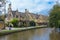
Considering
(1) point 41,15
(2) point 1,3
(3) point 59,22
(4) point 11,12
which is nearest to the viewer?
(2) point 1,3

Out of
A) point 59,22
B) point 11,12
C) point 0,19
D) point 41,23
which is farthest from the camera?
point 41,23

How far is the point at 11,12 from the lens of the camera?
93.4m

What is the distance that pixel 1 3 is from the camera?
3609 centimetres

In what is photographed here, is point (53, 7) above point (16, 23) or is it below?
above

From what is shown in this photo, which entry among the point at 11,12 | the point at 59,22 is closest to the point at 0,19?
the point at 59,22

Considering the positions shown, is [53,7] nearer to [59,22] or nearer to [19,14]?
[59,22]

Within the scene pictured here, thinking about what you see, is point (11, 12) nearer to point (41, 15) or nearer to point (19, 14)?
point (19, 14)

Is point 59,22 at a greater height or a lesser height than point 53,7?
lesser

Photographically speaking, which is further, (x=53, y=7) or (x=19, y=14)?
(x=19, y=14)

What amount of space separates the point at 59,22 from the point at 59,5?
18.9 ft

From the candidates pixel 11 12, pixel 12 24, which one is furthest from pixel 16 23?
pixel 11 12

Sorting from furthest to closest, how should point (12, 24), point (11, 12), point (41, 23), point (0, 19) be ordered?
point (41, 23) → point (11, 12) → point (12, 24) → point (0, 19)

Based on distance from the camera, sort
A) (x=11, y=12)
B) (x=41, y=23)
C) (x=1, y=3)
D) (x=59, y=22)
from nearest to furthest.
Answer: (x=1, y=3)
(x=59, y=22)
(x=11, y=12)
(x=41, y=23)

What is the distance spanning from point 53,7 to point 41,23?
7446 cm
